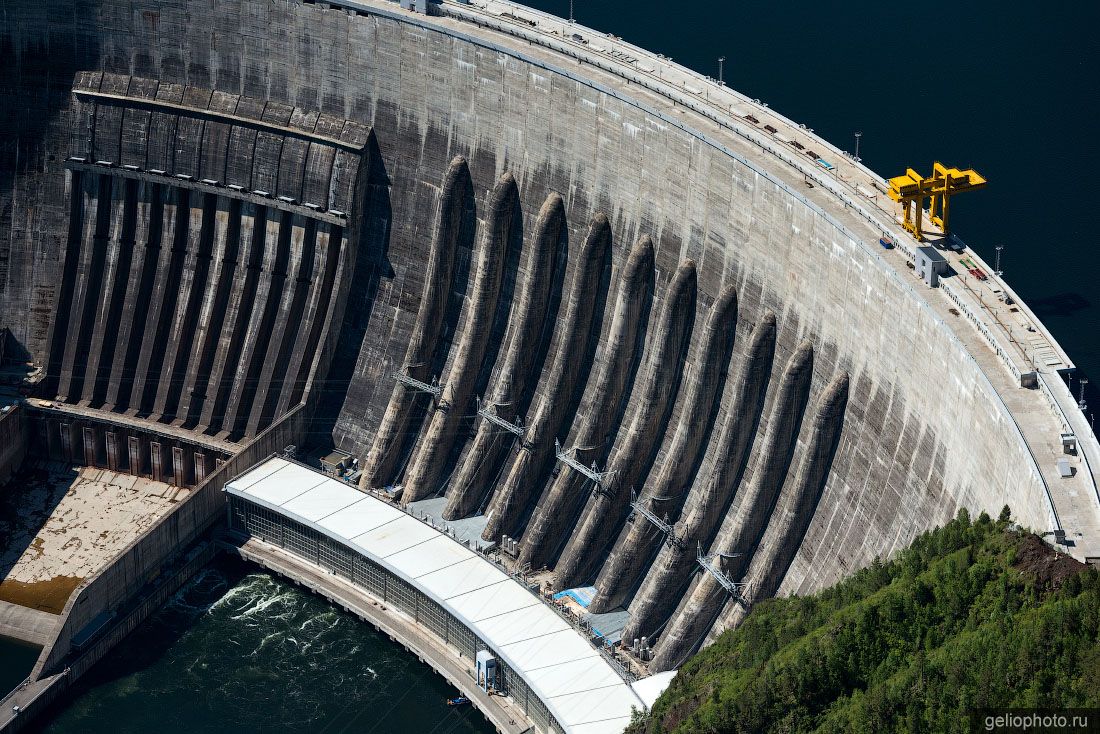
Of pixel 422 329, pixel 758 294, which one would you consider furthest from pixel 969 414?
pixel 422 329

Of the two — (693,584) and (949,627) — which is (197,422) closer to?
(693,584)

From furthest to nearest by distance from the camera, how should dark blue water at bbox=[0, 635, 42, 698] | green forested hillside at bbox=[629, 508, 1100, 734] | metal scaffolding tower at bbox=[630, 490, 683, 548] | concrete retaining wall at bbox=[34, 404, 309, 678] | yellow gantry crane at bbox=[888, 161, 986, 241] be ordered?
dark blue water at bbox=[0, 635, 42, 698] < concrete retaining wall at bbox=[34, 404, 309, 678] < metal scaffolding tower at bbox=[630, 490, 683, 548] < yellow gantry crane at bbox=[888, 161, 986, 241] < green forested hillside at bbox=[629, 508, 1100, 734]

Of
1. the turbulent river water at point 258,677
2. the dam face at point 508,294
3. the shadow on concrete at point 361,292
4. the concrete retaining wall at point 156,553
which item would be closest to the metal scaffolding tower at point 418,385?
the dam face at point 508,294

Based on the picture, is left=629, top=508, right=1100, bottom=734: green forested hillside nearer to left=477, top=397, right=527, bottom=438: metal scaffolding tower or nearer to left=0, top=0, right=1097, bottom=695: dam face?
left=0, top=0, right=1097, bottom=695: dam face

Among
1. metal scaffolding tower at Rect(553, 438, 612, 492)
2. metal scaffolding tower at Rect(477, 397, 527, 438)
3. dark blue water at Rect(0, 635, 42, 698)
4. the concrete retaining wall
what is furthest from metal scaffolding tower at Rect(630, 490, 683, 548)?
dark blue water at Rect(0, 635, 42, 698)

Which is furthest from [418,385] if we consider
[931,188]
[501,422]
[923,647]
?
[923,647]

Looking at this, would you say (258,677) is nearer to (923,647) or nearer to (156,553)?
(156,553)
